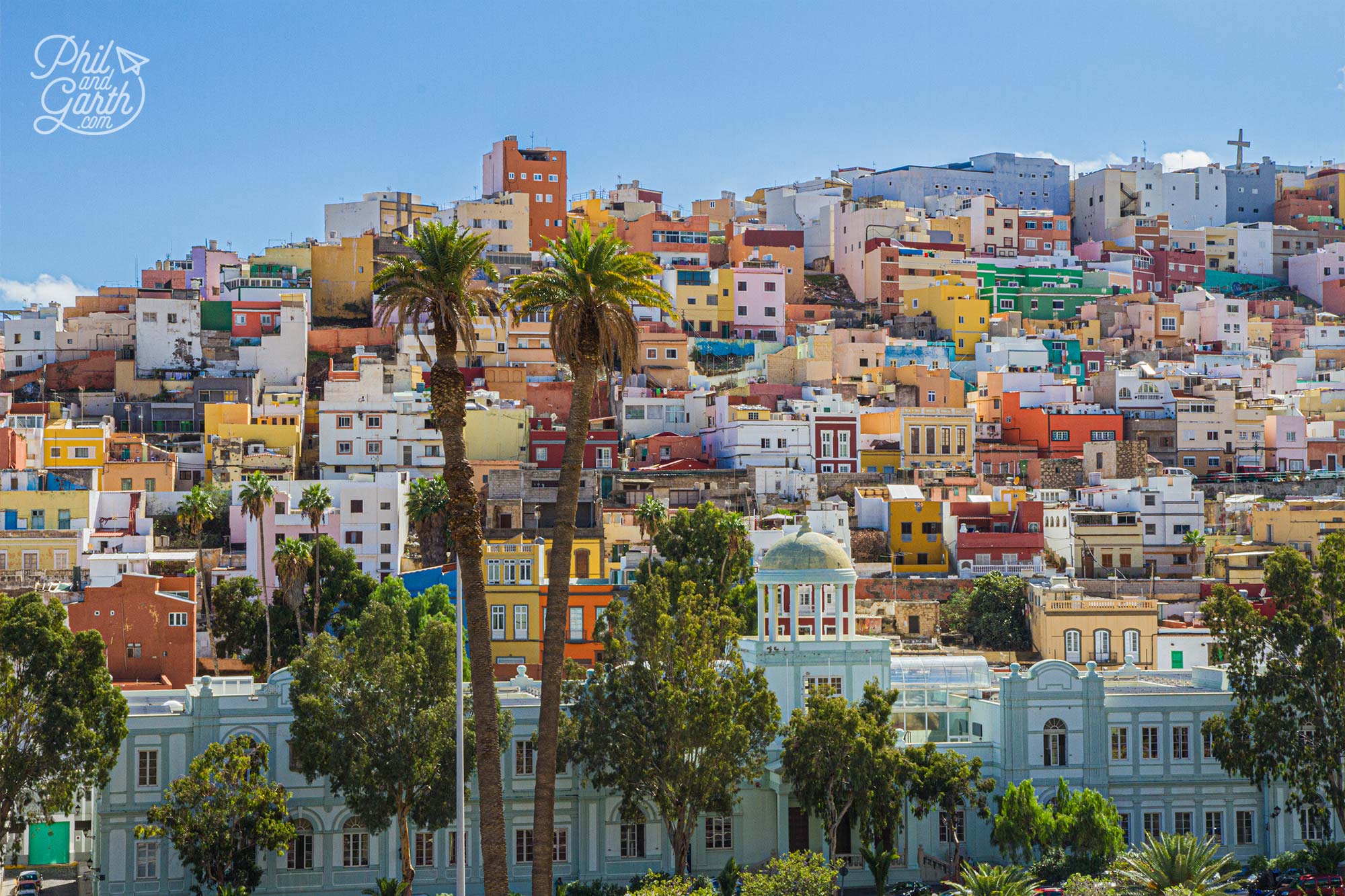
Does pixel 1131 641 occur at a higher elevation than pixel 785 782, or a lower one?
higher

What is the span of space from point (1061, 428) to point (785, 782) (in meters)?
52.9

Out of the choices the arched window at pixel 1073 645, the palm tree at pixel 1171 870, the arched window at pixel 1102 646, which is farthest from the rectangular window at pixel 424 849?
the arched window at pixel 1073 645

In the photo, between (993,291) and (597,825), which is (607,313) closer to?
(597,825)

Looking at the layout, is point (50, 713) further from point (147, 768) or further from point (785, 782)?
point (785, 782)

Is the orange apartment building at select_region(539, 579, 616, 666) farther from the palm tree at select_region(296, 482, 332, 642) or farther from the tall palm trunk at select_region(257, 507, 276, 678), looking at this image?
the tall palm trunk at select_region(257, 507, 276, 678)

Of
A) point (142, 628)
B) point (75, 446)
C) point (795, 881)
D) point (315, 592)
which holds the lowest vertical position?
point (795, 881)

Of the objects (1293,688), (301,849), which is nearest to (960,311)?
(1293,688)

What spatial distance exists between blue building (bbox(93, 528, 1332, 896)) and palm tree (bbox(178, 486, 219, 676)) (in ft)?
67.2

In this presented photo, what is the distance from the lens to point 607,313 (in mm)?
33500

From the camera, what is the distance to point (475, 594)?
32.6 m

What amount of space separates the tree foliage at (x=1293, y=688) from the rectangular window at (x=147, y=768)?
1075 inches

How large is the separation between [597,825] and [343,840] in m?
6.58

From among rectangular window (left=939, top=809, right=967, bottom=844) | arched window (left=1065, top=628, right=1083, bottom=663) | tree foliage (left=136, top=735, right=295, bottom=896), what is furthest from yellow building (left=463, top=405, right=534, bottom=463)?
tree foliage (left=136, top=735, right=295, bottom=896)

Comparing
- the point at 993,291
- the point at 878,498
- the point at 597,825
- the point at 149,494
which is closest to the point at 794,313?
the point at 993,291
